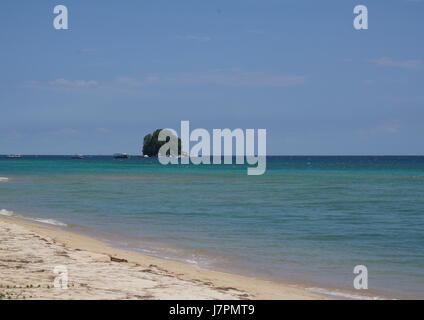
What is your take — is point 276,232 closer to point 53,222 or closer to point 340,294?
point 340,294

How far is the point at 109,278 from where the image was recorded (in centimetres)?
1145

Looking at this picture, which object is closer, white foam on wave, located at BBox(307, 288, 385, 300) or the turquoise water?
white foam on wave, located at BBox(307, 288, 385, 300)

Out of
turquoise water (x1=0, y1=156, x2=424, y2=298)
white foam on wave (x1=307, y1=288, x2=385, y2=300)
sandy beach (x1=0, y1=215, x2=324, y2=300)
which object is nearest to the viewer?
sandy beach (x1=0, y1=215, x2=324, y2=300)

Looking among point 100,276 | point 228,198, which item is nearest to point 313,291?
point 100,276

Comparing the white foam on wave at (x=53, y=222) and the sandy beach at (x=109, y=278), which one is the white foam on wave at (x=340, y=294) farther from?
the white foam on wave at (x=53, y=222)

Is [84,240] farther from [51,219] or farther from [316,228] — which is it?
[316,228]

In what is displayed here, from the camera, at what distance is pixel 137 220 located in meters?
26.1

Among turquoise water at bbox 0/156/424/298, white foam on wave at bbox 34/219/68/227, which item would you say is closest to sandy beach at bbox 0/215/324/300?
turquoise water at bbox 0/156/424/298

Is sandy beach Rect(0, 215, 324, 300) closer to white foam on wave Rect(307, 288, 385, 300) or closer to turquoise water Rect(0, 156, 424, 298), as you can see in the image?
white foam on wave Rect(307, 288, 385, 300)

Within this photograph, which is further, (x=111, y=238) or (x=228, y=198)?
(x=228, y=198)

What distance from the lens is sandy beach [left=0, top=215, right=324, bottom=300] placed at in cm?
1002
